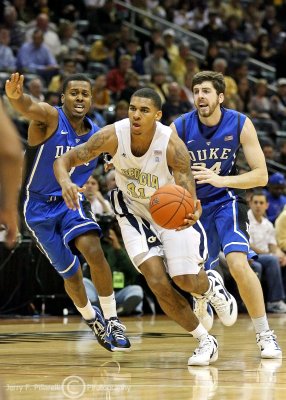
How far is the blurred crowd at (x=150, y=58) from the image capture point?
516 inches

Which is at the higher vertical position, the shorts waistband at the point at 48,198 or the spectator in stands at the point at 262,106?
the spectator in stands at the point at 262,106

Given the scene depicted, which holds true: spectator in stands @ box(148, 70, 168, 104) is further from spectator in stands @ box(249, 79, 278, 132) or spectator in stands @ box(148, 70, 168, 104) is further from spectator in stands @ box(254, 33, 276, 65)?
spectator in stands @ box(254, 33, 276, 65)

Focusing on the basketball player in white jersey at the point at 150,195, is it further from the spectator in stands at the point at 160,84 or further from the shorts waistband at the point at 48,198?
the spectator in stands at the point at 160,84

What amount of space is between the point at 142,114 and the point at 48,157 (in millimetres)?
1112

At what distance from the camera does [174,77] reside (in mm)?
16469

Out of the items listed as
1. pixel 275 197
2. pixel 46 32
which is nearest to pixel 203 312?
pixel 275 197

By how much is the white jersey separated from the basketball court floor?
1.14 metres

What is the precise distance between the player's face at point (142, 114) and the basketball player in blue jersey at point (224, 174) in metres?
0.48

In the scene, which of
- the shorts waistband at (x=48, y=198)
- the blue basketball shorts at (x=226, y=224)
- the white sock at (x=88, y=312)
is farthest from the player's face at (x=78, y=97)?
the white sock at (x=88, y=312)

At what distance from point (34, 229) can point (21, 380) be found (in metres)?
2.09

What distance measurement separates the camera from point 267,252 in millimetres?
12023

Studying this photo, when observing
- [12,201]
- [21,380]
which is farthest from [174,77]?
[12,201]

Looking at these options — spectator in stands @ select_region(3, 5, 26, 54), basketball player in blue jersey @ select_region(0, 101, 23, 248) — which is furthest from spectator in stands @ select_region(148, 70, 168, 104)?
basketball player in blue jersey @ select_region(0, 101, 23, 248)

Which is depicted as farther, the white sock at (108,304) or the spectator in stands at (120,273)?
the spectator in stands at (120,273)
